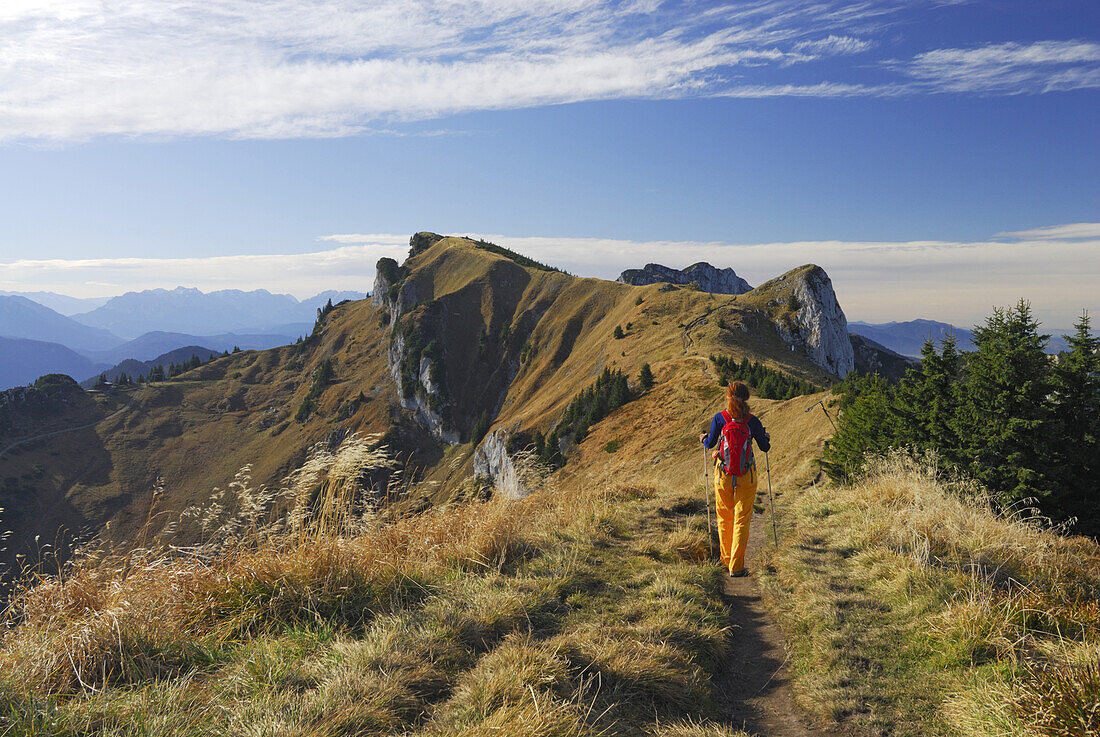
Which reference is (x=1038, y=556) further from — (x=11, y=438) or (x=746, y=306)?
(x=11, y=438)

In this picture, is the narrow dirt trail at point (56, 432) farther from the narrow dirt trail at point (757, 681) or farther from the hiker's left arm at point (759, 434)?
the narrow dirt trail at point (757, 681)

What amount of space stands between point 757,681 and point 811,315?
76.3m

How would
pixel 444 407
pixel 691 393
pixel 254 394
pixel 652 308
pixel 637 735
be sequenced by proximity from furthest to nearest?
pixel 254 394 < pixel 444 407 < pixel 652 308 < pixel 691 393 < pixel 637 735

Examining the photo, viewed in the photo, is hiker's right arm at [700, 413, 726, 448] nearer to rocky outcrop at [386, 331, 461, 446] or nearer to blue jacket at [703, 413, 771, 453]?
blue jacket at [703, 413, 771, 453]

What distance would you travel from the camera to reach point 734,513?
7.46 metres

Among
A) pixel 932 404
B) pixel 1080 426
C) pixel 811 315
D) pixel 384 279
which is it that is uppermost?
pixel 384 279

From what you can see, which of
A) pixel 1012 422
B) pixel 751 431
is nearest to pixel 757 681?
pixel 751 431

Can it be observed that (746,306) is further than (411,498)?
Yes

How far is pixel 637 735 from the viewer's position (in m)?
3.57

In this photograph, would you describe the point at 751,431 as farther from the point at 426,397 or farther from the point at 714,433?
the point at 426,397

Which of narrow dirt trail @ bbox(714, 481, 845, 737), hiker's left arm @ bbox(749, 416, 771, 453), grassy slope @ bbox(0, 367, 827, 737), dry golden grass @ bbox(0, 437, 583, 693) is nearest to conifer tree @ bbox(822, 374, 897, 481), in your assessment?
hiker's left arm @ bbox(749, 416, 771, 453)

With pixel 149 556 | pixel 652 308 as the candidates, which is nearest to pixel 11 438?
pixel 652 308

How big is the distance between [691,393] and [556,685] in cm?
4065

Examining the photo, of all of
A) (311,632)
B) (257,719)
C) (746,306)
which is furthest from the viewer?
(746,306)
